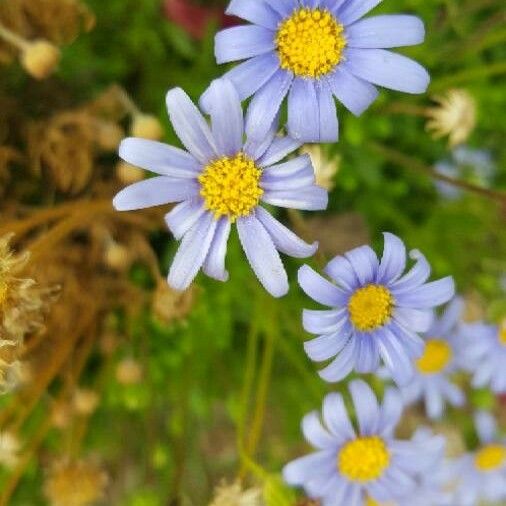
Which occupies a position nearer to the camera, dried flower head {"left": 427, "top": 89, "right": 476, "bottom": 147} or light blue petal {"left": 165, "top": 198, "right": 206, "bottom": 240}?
light blue petal {"left": 165, "top": 198, "right": 206, "bottom": 240}

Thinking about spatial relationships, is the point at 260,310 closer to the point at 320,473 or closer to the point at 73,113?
the point at 320,473

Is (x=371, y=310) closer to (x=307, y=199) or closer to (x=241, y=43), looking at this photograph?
(x=307, y=199)

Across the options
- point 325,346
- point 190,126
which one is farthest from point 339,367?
point 190,126

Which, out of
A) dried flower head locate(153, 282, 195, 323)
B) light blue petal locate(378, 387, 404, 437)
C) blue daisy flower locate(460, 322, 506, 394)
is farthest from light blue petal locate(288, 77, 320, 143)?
blue daisy flower locate(460, 322, 506, 394)

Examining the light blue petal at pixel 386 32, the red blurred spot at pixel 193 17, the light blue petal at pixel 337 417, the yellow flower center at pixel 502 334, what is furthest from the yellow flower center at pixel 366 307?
the red blurred spot at pixel 193 17

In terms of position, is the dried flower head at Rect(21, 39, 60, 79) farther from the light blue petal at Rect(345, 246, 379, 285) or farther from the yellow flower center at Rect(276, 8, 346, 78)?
the light blue petal at Rect(345, 246, 379, 285)

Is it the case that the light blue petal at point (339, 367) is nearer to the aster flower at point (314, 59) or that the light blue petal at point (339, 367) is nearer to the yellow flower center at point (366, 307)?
the yellow flower center at point (366, 307)

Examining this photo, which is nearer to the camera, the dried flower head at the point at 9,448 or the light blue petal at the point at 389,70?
the light blue petal at the point at 389,70
